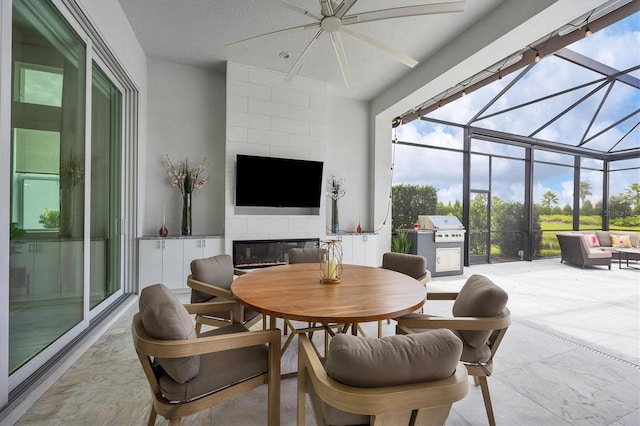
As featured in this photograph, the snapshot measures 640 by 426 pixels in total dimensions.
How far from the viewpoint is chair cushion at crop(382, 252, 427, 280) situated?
2.46 meters

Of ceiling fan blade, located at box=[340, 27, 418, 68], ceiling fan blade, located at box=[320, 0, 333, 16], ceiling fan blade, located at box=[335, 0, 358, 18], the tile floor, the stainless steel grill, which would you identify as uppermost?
ceiling fan blade, located at box=[320, 0, 333, 16]

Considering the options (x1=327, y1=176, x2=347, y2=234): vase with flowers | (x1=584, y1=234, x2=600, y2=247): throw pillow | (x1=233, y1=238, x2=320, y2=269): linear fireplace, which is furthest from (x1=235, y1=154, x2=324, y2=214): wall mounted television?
(x1=584, y1=234, x2=600, y2=247): throw pillow

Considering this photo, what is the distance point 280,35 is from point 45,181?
8.21 ft

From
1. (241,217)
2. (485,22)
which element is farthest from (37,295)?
(485,22)

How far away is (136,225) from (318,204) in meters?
A: 2.59

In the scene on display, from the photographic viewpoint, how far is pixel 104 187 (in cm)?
297

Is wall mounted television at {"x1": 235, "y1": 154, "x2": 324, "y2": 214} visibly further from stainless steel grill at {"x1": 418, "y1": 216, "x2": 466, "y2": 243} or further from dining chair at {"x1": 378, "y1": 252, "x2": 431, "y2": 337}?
stainless steel grill at {"x1": 418, "y1": 216, "x2": 466, "y2": 243}

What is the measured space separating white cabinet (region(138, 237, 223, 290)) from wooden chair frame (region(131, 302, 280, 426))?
266 centimetres

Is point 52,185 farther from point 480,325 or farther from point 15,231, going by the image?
point 480,325

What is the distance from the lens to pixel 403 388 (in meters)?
0.84

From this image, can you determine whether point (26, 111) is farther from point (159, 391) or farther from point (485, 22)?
point (485, 22)

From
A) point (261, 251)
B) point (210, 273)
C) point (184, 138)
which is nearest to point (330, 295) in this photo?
point (210, 273)

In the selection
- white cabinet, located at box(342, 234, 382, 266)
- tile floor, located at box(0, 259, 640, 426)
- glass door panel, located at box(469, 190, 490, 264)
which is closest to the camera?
tile floor, located at box(0, 259, 640, 426)

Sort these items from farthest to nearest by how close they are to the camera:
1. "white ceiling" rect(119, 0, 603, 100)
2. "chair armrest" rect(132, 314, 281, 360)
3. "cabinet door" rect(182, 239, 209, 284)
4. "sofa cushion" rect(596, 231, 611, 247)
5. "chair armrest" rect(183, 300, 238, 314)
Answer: "sofa cushion" rect(596, 231, 611, 247), "cabinet door" rect(182, 239, 209, 284), "white ceiling" rect(119, 0, 603, 100), "chair armrest" rect(183, 300, 238, 314), "chair armrest" rect(132, 314, 281, 360)
